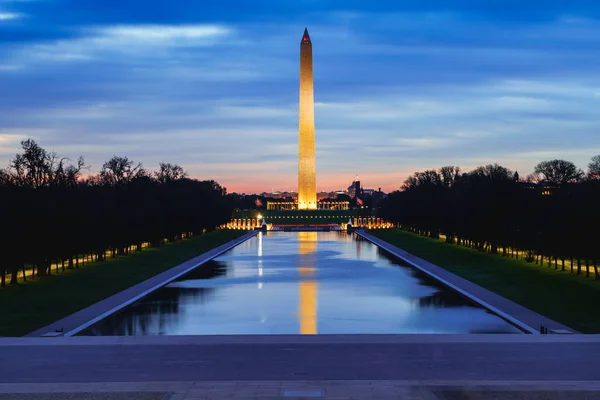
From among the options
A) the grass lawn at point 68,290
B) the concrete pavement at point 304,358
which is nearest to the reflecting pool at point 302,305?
the grass lawn at point 68,290

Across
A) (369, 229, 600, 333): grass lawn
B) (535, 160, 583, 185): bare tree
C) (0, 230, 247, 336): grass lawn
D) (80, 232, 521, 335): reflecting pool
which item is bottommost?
(80, 232, 521, 335): reflecting pool

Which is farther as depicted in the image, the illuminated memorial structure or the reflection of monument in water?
the illuminated memorial structure

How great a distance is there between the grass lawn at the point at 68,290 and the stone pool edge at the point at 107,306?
1.59 ft

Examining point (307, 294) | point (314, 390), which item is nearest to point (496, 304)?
point (307, 294)

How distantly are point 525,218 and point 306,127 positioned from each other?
273 ft

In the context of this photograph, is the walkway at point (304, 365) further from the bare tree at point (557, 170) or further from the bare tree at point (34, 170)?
the bare tree at point (557, 170)

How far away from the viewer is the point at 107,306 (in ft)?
101

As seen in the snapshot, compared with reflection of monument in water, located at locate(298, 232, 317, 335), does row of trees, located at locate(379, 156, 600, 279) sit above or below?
above

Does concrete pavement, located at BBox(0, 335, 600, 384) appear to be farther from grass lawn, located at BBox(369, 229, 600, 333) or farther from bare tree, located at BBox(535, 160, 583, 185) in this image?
bare tree, located at BBox(535, 160, 583, 185)

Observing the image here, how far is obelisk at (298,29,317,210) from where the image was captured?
5118 inches

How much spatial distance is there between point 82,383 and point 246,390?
3.38m

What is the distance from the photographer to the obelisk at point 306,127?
130m

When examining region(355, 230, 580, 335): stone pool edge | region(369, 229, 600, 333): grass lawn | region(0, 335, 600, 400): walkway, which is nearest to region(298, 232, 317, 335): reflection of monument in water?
region(0, 335, 600, 400): walkway

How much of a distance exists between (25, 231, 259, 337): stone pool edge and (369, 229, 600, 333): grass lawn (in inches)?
591
